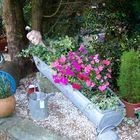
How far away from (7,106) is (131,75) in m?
1.25

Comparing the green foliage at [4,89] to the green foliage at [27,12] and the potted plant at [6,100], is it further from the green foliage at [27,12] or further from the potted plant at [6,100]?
the green foliage at [27,12]

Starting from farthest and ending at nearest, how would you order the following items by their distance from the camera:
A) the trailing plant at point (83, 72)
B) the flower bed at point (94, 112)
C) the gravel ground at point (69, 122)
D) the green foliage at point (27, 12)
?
the green foliage at point (27, 12), the trailing plant at point (83, 72), the gravel ground at point (69, 122), the flower bed at point (94, 112)

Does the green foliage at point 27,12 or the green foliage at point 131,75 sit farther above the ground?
the green foliage at point 27,12

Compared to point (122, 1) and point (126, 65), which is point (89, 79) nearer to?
point (126, 65)

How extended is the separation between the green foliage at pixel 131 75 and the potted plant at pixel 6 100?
1.12m

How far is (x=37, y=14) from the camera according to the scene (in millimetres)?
3883

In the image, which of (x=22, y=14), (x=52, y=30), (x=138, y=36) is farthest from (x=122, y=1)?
(x=22, y=14)

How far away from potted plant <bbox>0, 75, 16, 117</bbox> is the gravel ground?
6.1 inches

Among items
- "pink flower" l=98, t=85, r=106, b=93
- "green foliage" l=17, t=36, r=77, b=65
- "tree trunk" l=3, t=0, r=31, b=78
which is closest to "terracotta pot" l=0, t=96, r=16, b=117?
"green foliage" l=17, t=36, r=77, b=65

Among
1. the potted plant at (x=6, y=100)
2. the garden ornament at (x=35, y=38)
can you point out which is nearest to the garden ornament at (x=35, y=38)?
the garden ornament at (x=35, y=38)

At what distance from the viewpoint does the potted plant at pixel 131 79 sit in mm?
2967

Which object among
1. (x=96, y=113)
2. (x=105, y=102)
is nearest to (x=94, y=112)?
(x=96, y=113)

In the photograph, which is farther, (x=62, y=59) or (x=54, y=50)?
(x=54, y=50)

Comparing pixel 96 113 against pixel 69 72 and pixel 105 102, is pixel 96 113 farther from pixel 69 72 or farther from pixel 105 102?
pixel 69 72
